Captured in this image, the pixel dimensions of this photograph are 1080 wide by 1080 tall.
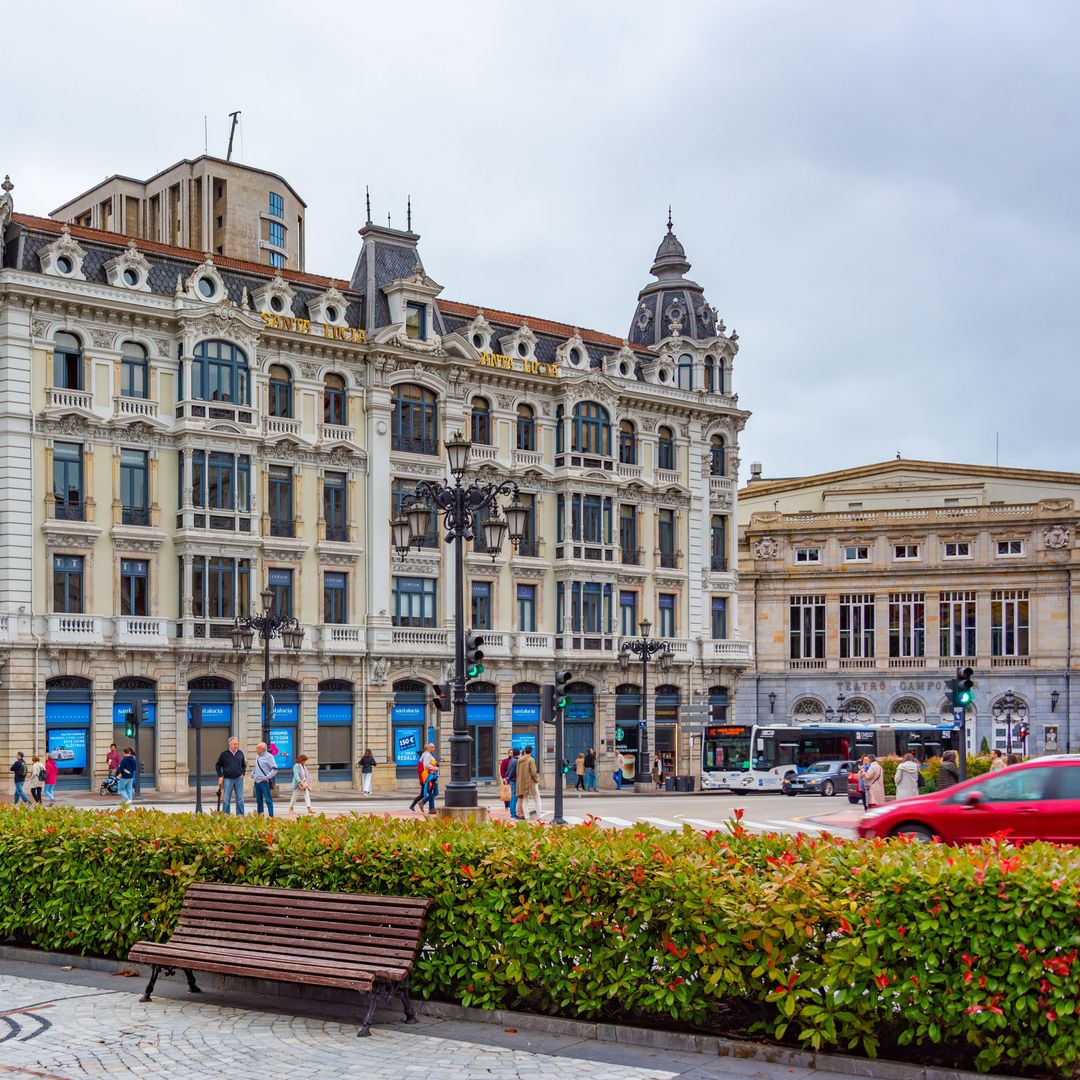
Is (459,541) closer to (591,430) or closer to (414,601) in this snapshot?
(414,601)

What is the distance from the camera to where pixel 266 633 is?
4138cm

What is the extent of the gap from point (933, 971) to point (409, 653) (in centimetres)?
4219

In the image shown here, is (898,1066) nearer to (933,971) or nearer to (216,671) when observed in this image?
(933,971)

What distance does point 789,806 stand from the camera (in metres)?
42.1

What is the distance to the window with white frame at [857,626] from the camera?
73875 mm

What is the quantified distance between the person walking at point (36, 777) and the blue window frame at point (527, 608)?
720 inches

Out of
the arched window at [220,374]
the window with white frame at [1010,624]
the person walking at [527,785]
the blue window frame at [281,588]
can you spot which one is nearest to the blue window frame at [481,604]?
the blue window frame at [281,588]

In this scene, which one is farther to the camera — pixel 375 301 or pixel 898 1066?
pixel 375 301

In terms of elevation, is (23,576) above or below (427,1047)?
above

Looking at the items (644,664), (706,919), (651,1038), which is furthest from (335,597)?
(706,919)

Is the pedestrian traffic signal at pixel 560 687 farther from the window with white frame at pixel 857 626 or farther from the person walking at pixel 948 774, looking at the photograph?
the window with white frame at pixel 857 626

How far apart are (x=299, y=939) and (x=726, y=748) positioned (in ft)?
153

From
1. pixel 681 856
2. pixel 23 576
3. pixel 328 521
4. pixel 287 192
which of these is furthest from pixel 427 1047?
pixel 287 192

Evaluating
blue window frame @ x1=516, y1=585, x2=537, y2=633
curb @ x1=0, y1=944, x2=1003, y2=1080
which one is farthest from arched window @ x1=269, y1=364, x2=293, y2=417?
curb @ x1=0, y1=944, x2=1003, y2=1080
